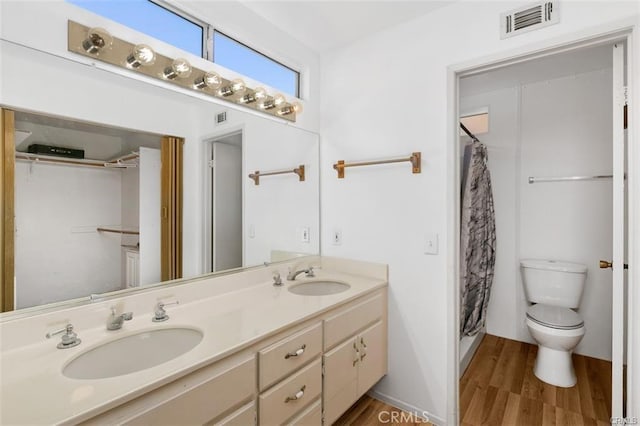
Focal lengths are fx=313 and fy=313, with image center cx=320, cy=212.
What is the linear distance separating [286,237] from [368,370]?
3.25 ft

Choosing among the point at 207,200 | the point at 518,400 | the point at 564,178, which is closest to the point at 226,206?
the point at 207,200

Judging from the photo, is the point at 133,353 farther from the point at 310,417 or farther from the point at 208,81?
the point at 208,81

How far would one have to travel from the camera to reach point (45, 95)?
118 cm

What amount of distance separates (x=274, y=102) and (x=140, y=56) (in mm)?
797

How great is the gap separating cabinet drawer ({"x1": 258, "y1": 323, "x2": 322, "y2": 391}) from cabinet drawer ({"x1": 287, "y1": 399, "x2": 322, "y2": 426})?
0.73ft

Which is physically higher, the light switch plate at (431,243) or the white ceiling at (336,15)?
the white ceiling at (336,15)

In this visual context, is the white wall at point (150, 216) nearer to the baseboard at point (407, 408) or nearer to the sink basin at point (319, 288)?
the sink basin at point (319, 288)

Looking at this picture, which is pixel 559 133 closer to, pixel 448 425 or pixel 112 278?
pixel 448 425

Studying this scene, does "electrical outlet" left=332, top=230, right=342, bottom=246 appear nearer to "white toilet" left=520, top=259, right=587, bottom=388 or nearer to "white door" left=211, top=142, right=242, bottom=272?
"white door" left=211, top=142, right=242, bottom=272

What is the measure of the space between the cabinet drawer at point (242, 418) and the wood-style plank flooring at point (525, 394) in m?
1.38

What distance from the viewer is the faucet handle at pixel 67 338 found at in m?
1.08

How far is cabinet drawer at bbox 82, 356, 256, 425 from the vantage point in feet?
2.75

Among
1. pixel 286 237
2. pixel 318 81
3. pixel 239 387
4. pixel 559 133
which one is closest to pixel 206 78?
pixel 318 81

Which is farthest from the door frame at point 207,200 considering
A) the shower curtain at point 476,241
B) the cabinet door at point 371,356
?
the shower curtain at point 476,241
